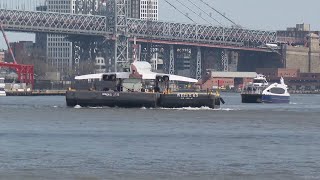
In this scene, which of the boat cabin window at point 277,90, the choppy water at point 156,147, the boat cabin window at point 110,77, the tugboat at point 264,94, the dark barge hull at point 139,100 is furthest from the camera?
the boat cabin window at point 277,90

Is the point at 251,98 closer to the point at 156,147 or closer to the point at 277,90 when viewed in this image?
the point at 277,90

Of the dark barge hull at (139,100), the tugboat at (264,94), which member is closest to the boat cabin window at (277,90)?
the tugboat at (264,94)

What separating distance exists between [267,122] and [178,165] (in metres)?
34.5

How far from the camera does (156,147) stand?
189 ft

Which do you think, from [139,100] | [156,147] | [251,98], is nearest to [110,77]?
[139,100]

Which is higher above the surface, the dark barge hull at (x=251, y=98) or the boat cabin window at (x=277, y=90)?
the boat cabin window at (x=277, y=90)

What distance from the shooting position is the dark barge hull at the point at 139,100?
331ft

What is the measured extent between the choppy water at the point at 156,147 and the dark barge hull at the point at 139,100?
13061 mm

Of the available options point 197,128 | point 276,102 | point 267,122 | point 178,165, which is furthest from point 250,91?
point 178,165

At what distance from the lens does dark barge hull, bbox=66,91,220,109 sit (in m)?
101

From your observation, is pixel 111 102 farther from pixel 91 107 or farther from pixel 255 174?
A: pixel 255 174

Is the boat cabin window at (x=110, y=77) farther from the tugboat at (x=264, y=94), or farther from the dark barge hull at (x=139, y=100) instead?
the tugboat at (x=264, y=94)

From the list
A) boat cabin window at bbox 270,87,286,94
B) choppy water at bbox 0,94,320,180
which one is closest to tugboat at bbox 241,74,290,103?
boat cabin window at bbox 270,87,286,94

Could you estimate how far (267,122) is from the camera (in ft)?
273
